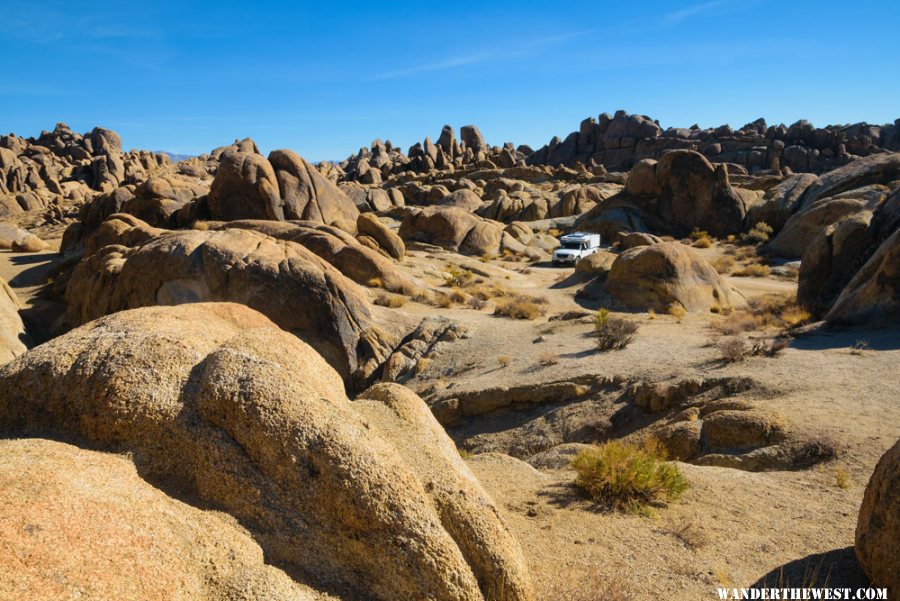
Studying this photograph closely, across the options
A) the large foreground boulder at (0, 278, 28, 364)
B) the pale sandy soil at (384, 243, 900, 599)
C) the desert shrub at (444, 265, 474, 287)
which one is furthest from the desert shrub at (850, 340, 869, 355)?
the large foreground boulder at (0, 278, 28, 364)

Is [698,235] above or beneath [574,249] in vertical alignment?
above

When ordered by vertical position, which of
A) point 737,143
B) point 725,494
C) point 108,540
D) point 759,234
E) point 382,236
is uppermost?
point 737,143

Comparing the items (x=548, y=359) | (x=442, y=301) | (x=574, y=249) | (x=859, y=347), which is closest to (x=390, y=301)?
(x=442, y=301)

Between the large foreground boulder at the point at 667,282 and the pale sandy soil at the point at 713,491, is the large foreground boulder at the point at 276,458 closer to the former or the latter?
the pale sandy soil at the point at 713,491

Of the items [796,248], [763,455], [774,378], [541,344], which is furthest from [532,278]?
[763,455]

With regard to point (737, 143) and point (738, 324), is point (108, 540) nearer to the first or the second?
point (738, 324)

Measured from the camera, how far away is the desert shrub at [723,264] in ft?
102

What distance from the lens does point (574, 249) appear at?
109 ft

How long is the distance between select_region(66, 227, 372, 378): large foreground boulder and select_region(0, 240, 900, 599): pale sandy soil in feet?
9.71

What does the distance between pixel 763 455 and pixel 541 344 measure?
817 cm

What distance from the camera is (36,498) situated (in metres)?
3.12

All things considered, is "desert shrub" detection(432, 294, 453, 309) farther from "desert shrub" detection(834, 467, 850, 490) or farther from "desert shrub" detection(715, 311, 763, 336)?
"desert shrub" detection(834, 467, 850, 490)

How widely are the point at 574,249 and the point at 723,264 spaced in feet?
26.7

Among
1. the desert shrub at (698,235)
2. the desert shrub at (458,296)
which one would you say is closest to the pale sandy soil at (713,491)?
the desert shrub at (458,296)
